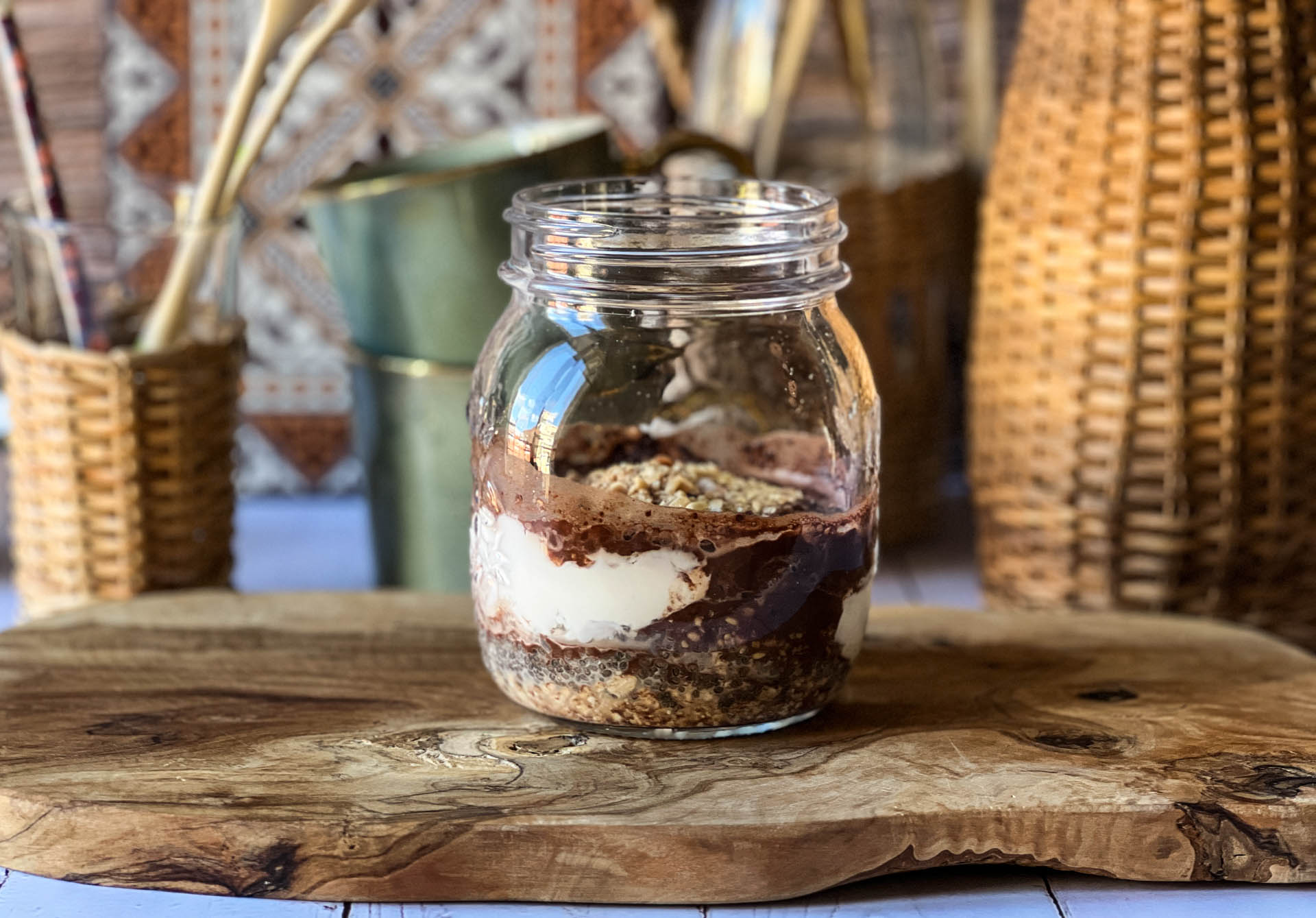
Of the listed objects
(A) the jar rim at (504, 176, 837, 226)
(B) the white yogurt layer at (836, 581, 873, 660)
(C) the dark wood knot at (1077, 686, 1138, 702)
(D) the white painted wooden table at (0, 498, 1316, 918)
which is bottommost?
(D) the white painted wooden table at (0, 498, 1316, 918)

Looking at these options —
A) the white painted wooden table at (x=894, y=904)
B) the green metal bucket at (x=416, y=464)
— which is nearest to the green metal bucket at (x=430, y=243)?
the green metal bucket at (x=416, y=464)

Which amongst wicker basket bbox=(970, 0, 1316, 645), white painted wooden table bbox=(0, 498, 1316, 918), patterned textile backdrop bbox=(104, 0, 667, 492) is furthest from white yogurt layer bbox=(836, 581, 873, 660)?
patterned textile backdrop bbox=(104, 0, 667, 492)

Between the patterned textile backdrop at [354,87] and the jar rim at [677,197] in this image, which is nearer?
the jar rim at [677,197]

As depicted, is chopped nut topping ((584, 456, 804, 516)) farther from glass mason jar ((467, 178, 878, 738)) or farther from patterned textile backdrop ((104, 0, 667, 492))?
patterned textile backdrop ((104, 0, 667, 492))

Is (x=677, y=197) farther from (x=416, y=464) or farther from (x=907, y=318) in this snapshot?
(x=907, y=318)

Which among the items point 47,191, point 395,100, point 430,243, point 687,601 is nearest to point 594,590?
point 687,601

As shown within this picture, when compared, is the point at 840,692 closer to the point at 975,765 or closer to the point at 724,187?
the point at 975,765

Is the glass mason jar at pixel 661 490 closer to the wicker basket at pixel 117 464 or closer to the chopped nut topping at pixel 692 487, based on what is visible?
the chopped nut topping at pixel 692 487

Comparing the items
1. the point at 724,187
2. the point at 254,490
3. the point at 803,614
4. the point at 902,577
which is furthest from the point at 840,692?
the point at 254,490
